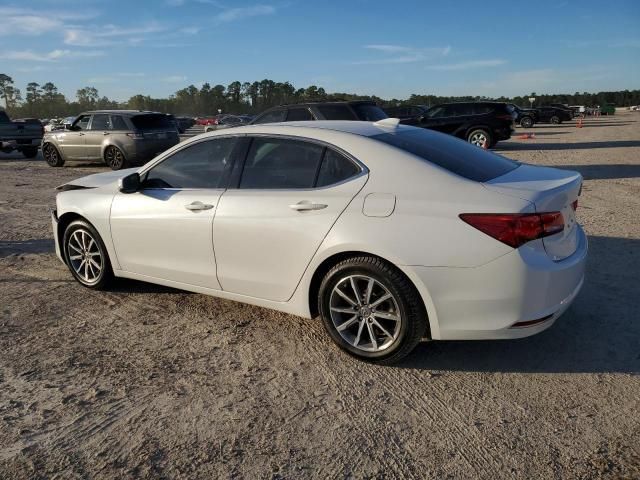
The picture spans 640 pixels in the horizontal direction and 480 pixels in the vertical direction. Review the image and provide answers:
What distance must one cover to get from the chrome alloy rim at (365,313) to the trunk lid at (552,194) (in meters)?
0.95

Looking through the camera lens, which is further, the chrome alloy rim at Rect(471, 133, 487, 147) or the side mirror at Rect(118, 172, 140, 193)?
the chrome alloy rim at Rect(471, 133, 487, 147)

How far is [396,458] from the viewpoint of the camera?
2.57 meters

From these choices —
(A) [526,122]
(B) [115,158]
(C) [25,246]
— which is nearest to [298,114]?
(B) [115,158]

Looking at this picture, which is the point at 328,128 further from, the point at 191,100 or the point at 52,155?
the point at 191,100

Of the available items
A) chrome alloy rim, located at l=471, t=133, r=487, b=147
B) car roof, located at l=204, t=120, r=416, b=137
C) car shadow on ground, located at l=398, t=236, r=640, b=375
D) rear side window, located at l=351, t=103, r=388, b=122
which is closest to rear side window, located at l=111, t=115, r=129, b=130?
rear side window, located at l=351, t=103, r=388, b=122

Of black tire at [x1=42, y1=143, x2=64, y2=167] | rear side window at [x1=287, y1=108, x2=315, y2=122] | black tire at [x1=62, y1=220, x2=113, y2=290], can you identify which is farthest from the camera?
black tire at [x1=42, y1=143, x2=64, y2=167]

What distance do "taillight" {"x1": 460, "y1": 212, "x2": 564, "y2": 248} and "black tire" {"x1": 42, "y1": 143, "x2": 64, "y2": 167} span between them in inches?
630

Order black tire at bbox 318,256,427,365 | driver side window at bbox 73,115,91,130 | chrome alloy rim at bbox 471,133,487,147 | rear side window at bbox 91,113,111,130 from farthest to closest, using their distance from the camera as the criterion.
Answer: chrome alloy rim at bbox 471,133,487,147
driver side window at bbox 73,115,91,130
rear side window at bbox 91,113,111,130
black tire at bbox 318,256,427,365

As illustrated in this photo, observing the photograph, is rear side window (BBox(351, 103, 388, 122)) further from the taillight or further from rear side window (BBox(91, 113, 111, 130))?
the taillight

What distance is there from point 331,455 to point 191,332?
1798 millimetres

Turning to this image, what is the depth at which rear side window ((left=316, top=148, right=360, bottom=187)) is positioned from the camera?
3506 millimetres

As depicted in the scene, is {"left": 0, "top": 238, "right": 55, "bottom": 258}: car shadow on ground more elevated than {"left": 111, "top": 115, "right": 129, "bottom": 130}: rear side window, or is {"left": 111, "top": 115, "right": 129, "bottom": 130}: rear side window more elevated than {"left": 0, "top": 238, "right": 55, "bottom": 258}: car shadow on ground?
{"left": 111, "top": 115, "right": 129, "bottom": 130}: rear side window

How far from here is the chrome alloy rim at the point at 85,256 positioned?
16.0ft

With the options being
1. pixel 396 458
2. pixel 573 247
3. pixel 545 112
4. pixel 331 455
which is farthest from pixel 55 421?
pixel 545 112
